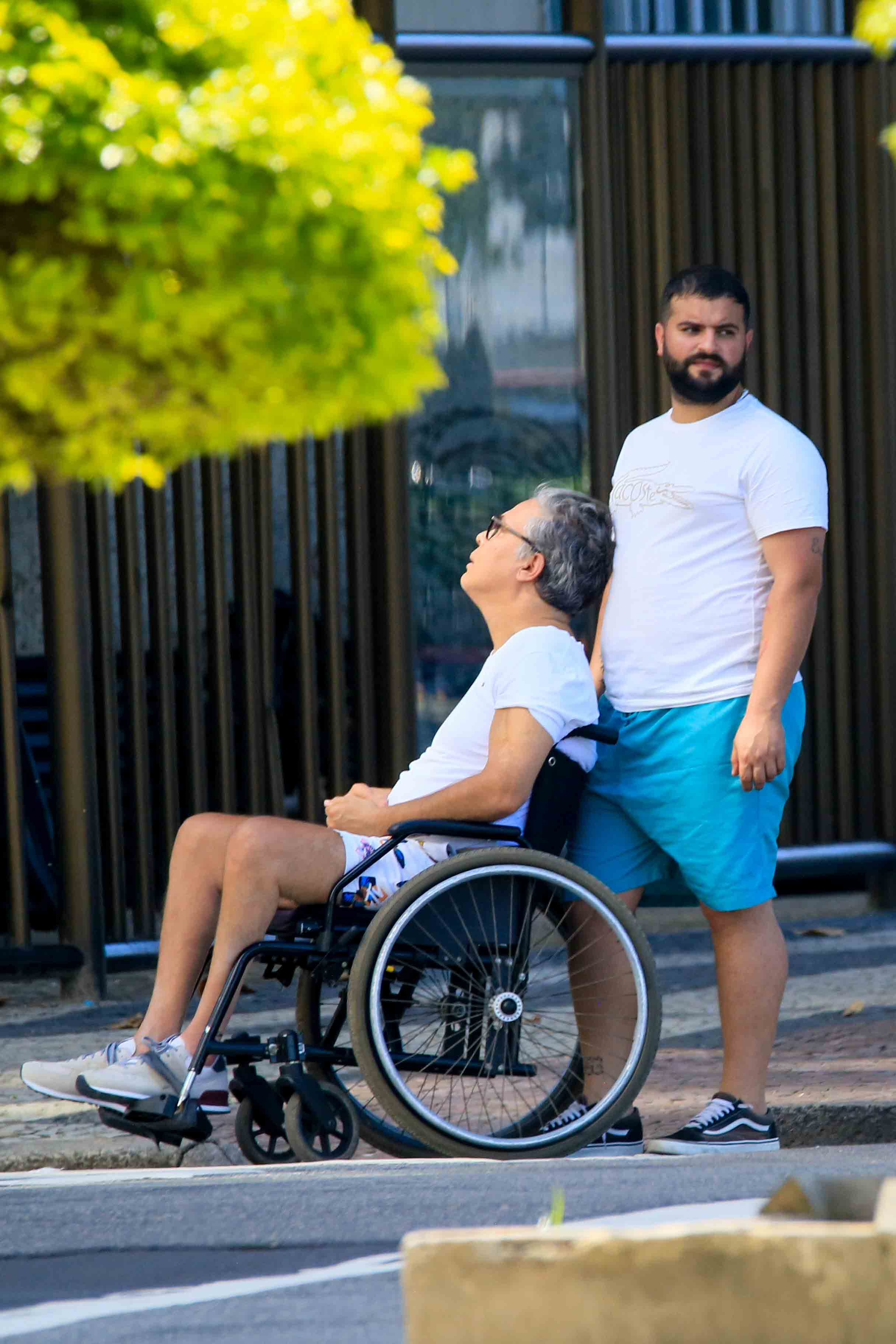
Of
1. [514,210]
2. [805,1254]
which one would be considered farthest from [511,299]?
[805,1254]

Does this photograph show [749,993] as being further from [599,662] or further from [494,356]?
[494,356]

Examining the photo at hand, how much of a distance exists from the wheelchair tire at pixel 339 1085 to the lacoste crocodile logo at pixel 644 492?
126 cm

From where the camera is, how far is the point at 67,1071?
416 cm

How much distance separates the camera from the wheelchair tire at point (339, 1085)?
4.20 m

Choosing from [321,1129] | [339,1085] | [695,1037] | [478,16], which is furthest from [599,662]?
[478,16]

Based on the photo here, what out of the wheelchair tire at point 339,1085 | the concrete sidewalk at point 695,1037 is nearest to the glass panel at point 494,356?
the concrete sidewalk at point 695,1037

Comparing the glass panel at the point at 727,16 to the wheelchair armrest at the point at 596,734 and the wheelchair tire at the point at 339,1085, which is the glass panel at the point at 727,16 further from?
the wheelchair tire at the point at 339,1085

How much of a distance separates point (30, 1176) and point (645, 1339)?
242 cm

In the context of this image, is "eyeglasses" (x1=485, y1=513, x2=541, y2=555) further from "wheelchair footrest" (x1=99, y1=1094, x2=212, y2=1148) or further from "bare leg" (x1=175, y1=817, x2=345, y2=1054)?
"wheelchair footrest" (x1=99, y1=1094, x2=212, y2=1148)

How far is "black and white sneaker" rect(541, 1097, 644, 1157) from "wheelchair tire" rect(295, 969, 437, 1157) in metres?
0.29

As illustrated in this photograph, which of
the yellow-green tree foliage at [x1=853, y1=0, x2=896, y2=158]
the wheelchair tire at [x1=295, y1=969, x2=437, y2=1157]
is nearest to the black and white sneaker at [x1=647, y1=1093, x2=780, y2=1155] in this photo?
the wheelchair tire at [x1=295, y1=969, x2=437, y2=1157]

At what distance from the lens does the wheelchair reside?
4.02 meters

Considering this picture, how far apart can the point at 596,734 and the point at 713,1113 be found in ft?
2.76

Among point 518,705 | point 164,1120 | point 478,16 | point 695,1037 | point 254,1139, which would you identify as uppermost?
point 478,16
